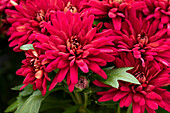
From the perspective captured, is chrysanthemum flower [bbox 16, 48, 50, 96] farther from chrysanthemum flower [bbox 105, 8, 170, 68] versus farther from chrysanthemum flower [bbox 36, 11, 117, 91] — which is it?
chrysanthemum flower [bbox 105, 8, 170, 68]

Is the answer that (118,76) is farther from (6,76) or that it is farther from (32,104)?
(6,76)

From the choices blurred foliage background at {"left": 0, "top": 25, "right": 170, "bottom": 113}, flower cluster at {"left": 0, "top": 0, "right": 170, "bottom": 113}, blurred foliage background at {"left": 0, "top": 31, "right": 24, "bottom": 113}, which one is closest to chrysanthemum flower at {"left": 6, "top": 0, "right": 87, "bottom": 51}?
flower cluster at {"left": 0, "top": 0, "right": 170, "bottom": 113}

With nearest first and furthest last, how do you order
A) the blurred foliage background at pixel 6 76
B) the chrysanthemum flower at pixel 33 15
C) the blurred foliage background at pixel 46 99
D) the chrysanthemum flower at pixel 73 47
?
the chrysanthemum flower at pixel 73 47 < the chrysanthemum flower at pixel 33 15 < the blurred foliage background at pixel 46 99 < the blurred foliage background at pixel 6 76

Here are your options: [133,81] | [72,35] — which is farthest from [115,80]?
[72,35]

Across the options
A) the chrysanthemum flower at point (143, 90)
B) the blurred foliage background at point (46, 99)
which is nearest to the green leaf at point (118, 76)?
the chrysanthemum flower at point (143, 90)

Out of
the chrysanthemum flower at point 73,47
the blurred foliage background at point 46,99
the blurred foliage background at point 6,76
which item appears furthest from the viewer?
the blurred foliage background at point 6,76

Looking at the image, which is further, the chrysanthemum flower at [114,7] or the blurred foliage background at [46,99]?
the blurred foliage background at [46,99]

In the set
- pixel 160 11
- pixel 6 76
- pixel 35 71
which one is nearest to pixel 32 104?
pixel 35 71

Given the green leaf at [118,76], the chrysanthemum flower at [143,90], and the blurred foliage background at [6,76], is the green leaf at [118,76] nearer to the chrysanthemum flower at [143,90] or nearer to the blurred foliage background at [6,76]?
the chrysanthemum flower at [143,90]
